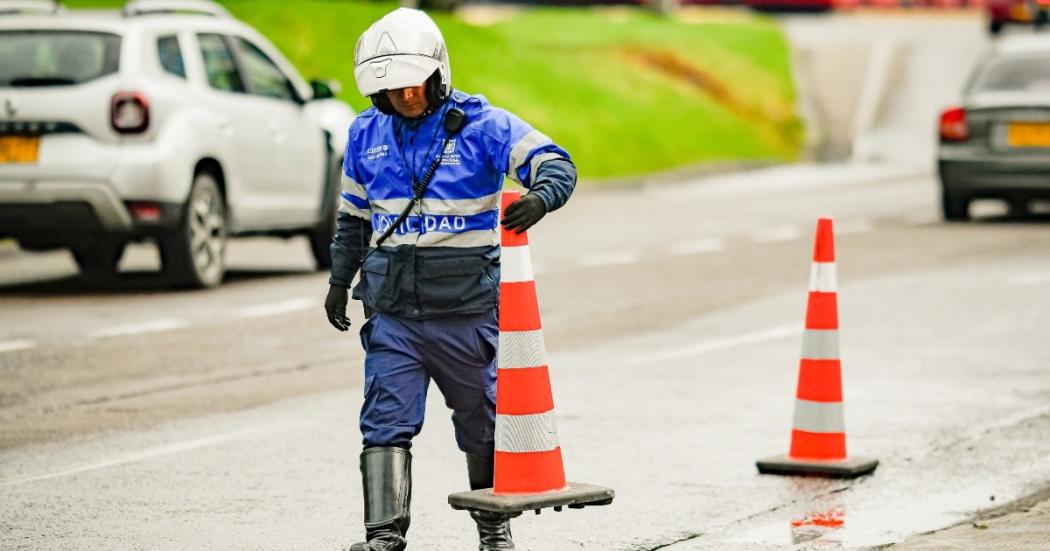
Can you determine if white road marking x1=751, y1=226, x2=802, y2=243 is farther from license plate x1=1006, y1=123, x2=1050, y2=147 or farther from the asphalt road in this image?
license plate x1=1006, y1=123, x2=1050, y2=147

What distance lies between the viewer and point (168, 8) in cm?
1633

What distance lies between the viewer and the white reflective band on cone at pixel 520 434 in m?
6.39

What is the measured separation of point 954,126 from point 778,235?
2056 millimetres

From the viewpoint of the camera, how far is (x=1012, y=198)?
2033cm

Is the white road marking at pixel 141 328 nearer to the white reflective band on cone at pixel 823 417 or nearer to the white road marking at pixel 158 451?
the white road marking at pixel 158 451

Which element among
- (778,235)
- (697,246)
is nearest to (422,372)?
(697,246)

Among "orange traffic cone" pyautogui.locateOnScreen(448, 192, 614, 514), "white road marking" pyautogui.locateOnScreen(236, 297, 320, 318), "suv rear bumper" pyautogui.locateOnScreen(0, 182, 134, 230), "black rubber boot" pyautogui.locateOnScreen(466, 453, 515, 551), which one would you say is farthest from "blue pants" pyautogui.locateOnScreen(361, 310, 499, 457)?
"suv rear bumper" pyautogui.locateOnScreen(0, 182, 134, 230)

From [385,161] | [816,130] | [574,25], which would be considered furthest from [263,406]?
[574,25]

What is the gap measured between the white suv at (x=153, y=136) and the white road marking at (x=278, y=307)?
37.7 inches

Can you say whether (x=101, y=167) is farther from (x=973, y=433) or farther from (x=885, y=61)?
(x=885, y=61)

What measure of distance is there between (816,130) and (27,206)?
20.7m

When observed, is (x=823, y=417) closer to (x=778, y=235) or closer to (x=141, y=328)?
(x=141, y=328)

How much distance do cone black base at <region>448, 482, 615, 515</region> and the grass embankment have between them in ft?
69.4

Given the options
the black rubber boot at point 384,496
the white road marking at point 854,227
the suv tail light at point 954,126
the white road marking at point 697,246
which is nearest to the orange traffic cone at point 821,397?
the black rubber boot at point 384,496
